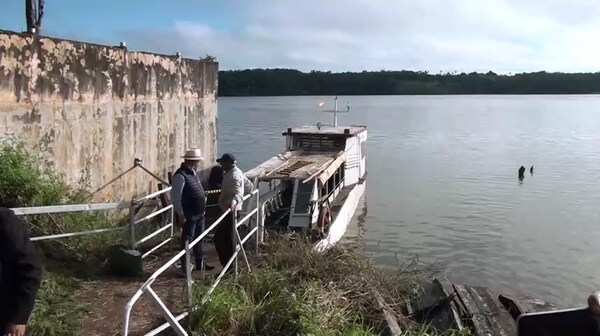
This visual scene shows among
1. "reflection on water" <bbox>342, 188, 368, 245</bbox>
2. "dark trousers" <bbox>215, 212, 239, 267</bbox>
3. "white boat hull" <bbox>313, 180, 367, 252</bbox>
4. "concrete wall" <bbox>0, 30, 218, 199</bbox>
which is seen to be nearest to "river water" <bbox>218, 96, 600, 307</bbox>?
"reflection on water" <bbox>342, 188, 368, 245</bbox>

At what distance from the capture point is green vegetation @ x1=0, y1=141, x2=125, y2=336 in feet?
21.3

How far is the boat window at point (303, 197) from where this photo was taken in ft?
47.0

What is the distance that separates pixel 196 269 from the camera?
8.55 m

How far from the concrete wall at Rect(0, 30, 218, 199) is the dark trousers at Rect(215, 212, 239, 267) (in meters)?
3.43

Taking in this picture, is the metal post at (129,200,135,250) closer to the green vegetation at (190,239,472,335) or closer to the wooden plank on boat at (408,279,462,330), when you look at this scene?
the green vegetation at (190,239,472,335)

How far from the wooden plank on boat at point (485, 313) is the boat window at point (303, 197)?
484cm

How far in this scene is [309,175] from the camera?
14938 mm

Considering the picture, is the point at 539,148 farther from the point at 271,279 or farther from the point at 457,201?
the point at 271,279

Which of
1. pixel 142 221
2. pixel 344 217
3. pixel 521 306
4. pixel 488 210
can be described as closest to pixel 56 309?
pixel 142 221

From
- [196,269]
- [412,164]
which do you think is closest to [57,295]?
[196,269]

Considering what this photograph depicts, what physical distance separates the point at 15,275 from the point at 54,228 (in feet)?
17.0

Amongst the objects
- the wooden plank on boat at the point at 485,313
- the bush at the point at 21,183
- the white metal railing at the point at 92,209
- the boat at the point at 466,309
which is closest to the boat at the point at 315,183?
the boat at the point at 466,309

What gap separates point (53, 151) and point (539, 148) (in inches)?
1718

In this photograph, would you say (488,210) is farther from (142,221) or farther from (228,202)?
(142,221)
